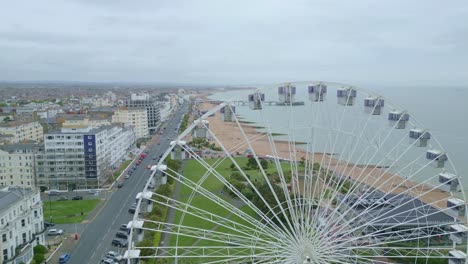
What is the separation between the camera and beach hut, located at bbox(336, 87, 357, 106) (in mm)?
14453

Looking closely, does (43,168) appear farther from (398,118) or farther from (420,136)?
(420,136)

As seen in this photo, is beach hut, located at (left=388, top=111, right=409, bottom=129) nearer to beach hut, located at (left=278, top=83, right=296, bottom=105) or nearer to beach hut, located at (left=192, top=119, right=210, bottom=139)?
beach hut, located at (left=278, top=83, right=296, bottom=105)

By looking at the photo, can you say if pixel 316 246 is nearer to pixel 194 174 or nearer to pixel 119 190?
pixel 119 190

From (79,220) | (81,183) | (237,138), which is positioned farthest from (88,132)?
(237,138)

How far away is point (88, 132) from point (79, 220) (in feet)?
31.9

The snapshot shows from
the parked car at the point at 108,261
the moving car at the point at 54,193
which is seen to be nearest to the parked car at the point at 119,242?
the parked car at the point at 108,261

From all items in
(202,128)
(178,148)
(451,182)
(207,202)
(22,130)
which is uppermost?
(202,128)

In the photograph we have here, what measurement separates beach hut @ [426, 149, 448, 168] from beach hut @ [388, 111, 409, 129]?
1226 mm

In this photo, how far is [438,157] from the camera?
45.0 ft

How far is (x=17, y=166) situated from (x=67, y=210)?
24.8 feet

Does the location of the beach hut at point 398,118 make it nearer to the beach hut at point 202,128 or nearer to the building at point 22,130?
the beach hut at point 202,128

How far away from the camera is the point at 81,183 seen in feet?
105

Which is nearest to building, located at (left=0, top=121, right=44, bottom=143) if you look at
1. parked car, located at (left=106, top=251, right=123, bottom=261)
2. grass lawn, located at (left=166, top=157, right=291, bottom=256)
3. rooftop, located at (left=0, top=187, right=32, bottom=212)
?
grass lawn, located at (left=166, top=157, right=291, bottom=256)

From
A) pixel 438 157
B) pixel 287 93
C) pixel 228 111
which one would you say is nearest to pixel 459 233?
pixel 438 157
